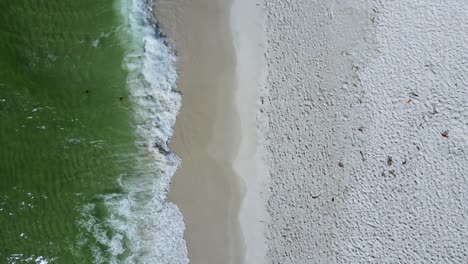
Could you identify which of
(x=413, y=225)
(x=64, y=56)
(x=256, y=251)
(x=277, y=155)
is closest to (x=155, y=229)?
(x=256, y=251)

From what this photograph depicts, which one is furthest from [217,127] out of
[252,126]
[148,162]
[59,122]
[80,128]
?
[59,122]

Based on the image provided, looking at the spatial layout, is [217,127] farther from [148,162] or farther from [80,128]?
[80,128]

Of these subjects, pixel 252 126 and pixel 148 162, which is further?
pixel 148 162

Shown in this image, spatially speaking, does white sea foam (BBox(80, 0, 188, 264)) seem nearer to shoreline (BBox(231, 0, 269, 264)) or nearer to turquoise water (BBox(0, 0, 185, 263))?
turquoise water (BBox(0, 0, 185, 263))

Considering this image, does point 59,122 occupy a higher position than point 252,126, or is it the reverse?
point 59,122

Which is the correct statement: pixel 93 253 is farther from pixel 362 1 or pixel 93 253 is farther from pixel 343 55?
pixel 362 1

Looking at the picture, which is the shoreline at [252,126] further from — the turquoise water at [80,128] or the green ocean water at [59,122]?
the green ocean water at [59,122]

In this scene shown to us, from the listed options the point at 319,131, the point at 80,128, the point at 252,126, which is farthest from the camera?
the point at 80,128

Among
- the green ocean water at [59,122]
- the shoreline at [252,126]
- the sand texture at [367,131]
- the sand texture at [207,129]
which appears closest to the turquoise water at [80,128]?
the green ocean water at [59,122]
